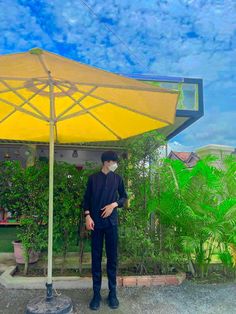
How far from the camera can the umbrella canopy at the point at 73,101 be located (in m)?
2.54

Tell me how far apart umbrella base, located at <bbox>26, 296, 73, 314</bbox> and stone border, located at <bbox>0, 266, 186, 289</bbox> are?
61 centimetres

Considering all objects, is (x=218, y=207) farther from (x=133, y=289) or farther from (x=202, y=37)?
(x=202, y=37)

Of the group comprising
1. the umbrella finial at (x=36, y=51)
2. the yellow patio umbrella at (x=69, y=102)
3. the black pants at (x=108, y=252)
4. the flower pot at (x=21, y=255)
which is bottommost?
the flower pot at (x=21, y=255)

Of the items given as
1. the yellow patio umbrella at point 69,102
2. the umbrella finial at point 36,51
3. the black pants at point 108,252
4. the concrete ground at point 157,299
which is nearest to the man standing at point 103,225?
the black pants at point 108,252

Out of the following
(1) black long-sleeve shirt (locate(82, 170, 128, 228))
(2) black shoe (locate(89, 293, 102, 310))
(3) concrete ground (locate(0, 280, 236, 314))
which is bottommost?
(3) concrete ground (locate(0, 280, 236, 314))

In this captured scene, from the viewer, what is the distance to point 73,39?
1216cm

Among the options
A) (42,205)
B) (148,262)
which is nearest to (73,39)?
(42,205)

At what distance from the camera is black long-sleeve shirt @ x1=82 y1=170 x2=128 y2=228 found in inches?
139

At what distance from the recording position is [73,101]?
3.74 metres

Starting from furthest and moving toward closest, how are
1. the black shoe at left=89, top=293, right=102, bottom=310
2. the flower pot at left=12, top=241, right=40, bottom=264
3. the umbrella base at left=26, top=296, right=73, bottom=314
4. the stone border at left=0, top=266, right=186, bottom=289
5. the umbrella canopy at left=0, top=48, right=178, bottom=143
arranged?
the flower pot at left=12, top=241, right=40, bottom=264 → the stone border at left=0, top=266, right=186, bottom=289 → the black shoe at left=89, top=293, right=102, bottom=310 → the umbrella base at left=26, top=296, right=73, bottom=314 → the umbrella canopy at left=0, top=48, right=178, bottom=143

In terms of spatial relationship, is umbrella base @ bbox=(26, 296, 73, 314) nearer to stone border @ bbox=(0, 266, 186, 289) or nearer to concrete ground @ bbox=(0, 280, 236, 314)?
concrete ground @ bbox=(0, 280, 236, 314)

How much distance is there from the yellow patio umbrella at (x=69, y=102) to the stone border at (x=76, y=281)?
87cm

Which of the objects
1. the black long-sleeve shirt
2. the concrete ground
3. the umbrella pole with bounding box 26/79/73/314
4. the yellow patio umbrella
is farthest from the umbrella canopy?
the concrete ground

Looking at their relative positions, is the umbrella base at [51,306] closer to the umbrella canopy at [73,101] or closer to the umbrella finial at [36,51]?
the umbrella canopy at [73,101]
